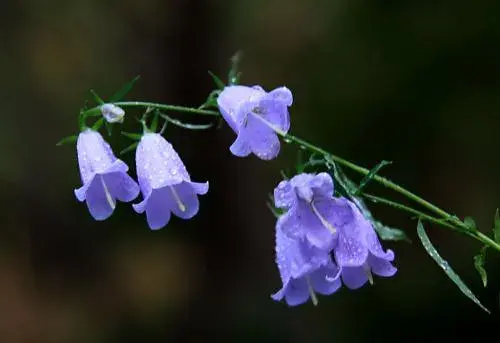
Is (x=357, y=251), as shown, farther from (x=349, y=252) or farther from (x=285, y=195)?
(x=285, y=195)

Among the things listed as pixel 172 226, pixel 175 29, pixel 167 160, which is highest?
pixel 167 160

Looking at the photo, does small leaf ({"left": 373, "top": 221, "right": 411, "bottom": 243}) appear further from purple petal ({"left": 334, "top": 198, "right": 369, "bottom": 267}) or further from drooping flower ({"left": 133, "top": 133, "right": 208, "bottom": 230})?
→ drooping flower ({"left": 133, "top": 133, "right": 208, "bottom": 230})

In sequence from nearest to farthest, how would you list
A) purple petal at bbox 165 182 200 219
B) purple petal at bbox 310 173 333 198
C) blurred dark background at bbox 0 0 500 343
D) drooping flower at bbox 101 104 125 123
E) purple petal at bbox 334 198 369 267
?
purple petal at bbox 310 173 333 198 < purple petal at bbox 334 198 369 267 < drooping flower at bbox 101 104 125 123 < purple petal at bbox 165 182 200 219 < blurred dark background at bbox 0 0 500 343

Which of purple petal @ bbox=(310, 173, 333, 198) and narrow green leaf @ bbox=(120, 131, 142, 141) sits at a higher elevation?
purple petal @ bbox=(310, 173, 333, 198)

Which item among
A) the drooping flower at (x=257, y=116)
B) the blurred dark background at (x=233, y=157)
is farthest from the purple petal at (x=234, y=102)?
the blurred dark background at (x=233, y=157)

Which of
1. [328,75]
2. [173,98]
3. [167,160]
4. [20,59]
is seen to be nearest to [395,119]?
[328,75]

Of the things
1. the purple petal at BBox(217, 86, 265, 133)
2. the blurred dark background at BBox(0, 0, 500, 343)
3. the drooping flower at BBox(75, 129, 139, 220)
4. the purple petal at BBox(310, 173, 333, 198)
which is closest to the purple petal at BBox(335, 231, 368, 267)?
the purple petal at BBox(310, 173, 333, 198)

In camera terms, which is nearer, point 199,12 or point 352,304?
point 352,304

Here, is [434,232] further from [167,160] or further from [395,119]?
[167,160]
